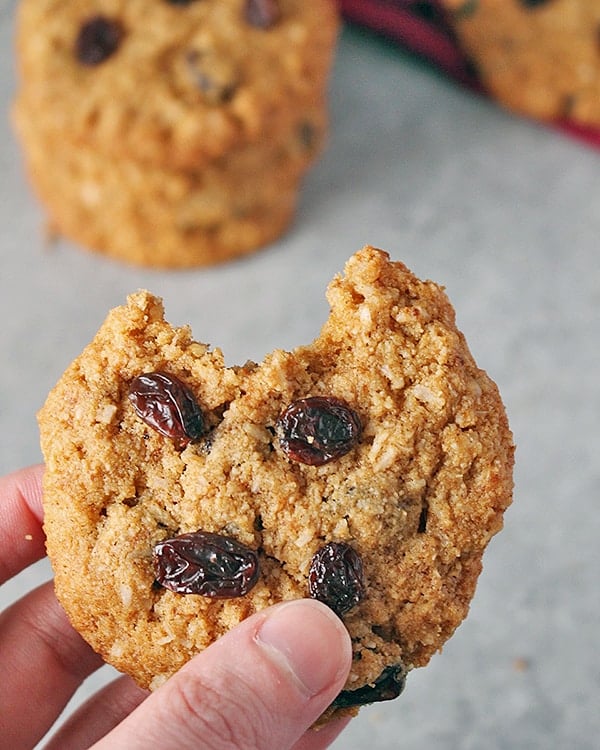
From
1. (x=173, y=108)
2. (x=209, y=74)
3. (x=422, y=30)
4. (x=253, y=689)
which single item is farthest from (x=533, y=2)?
(x=253, y=689)

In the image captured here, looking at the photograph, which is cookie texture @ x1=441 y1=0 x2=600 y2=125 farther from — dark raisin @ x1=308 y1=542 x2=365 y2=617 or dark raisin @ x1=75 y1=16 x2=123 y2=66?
dark raisin @ x1=308 y1=542 x2=365 y2=617

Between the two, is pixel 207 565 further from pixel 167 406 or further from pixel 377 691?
pixel 377 691

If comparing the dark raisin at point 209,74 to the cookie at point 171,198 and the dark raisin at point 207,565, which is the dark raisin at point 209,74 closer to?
the cookie at point 171,198

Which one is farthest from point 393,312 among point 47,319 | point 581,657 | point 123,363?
point 47,319

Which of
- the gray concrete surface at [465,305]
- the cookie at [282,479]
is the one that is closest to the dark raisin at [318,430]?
the cookie at [282,479]

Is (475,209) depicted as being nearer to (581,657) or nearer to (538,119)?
(538,119)

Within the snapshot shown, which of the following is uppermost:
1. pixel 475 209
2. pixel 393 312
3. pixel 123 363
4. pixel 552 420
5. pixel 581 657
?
pixel 123 363
